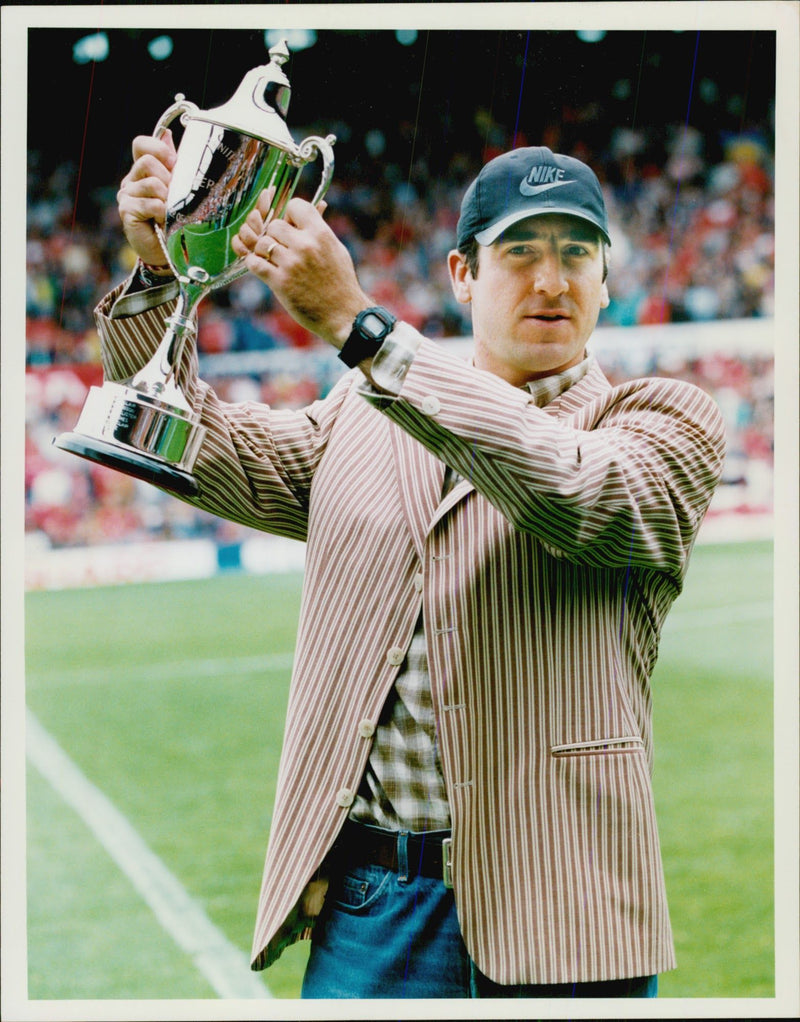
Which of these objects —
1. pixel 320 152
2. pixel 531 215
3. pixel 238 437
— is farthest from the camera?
pixel 238 437

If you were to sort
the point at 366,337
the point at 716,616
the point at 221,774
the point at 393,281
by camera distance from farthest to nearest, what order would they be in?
1. the point at 393,281
2. the point at 716,616
3. the point at 221,774
4. the point at 366,337

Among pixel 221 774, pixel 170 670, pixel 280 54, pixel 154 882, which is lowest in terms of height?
pixel 154 882

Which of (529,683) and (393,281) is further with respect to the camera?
(393,281)

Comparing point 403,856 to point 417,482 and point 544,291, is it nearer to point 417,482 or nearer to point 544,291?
point 417,482

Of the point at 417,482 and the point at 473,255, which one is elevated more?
the point at 473,255

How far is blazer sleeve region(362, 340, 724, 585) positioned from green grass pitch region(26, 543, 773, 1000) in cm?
177

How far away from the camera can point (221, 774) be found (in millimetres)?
4555

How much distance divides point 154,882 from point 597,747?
2.57 metres

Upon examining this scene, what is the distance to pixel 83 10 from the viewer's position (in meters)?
1.90

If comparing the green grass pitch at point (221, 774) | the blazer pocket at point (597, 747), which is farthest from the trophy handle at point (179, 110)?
the green grass pitch at point (221, 774)

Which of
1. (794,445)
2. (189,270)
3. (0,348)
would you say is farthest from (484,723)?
(0,348)

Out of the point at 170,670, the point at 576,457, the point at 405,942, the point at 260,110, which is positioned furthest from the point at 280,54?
the point at 170,670

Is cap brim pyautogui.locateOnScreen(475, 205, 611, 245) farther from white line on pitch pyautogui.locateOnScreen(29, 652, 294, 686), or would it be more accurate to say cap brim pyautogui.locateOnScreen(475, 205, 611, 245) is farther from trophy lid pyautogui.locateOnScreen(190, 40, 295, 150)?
white line on pitch pyautogui.locateOnScreen(29, 652, 294, 686)

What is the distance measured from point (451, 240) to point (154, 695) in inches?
210
